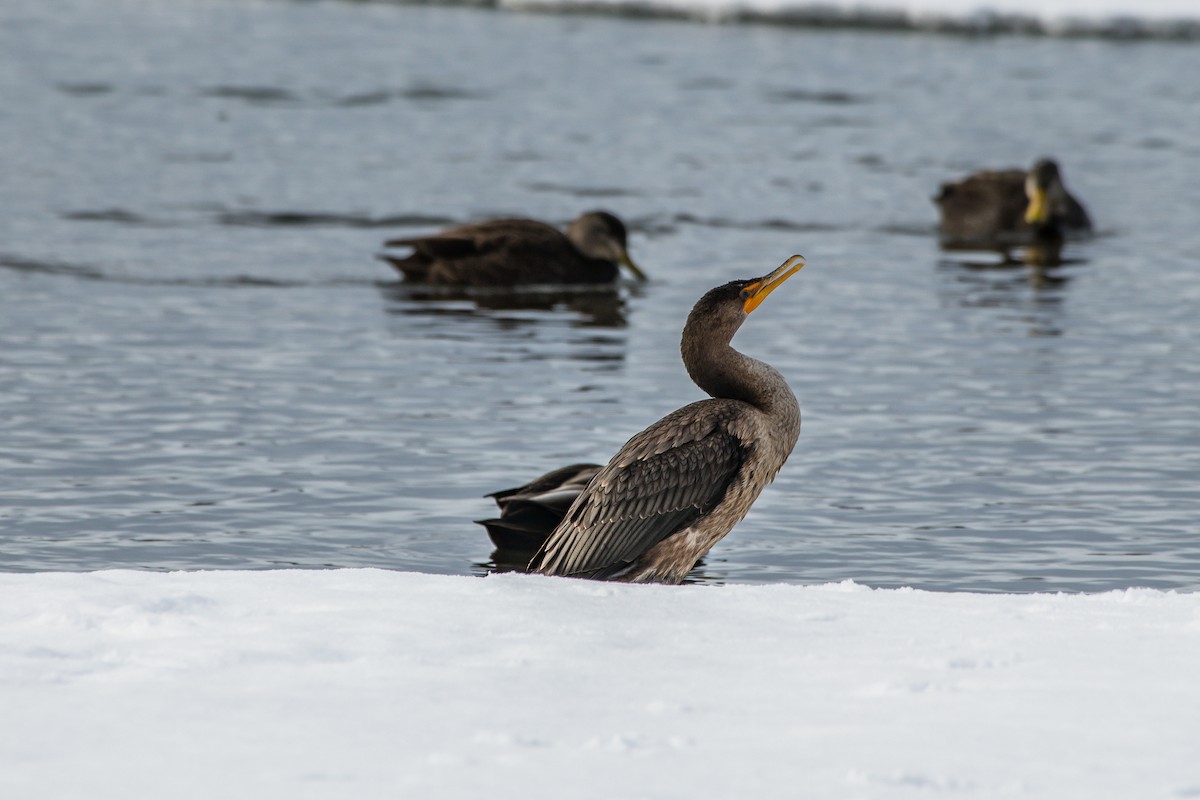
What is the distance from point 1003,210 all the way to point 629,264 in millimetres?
4658

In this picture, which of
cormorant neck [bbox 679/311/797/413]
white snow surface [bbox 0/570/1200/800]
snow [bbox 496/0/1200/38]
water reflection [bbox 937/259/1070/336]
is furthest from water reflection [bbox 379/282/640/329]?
→ snow [bbox 496/0/1200/38]

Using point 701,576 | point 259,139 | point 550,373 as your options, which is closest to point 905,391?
point 550,373

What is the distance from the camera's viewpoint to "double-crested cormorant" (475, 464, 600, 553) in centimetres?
891

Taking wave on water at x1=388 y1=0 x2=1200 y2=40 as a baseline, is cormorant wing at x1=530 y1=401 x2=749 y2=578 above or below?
above

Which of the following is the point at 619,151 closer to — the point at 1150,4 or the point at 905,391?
the point at 905,391

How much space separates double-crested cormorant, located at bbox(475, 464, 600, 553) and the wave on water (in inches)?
1288

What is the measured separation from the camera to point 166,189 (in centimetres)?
2067

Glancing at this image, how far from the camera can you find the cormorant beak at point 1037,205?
1894 centimetres

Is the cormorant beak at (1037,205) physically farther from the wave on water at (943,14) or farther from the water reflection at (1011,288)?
the wave on water at (943,14)

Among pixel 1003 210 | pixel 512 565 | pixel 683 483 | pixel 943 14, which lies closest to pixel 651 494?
pixel 683 483

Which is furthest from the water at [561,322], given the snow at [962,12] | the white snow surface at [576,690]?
the snow at [962,12]

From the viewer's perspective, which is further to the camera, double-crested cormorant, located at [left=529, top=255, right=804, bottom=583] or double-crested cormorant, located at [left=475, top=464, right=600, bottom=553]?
double-crested cormorant, located at [left=475, top=464, right=600, bottom=553]

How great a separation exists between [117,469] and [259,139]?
14.6 metres

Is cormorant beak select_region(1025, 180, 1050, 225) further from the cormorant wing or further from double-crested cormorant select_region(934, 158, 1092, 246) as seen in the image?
the cormorant wing
